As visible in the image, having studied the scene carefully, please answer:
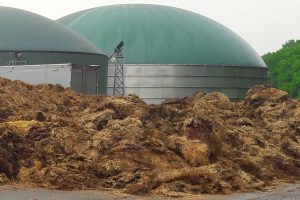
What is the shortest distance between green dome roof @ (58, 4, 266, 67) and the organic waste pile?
117ft

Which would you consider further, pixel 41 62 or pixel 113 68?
pixel 113 68

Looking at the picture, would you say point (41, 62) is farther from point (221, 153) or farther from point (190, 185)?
point (190, 185)

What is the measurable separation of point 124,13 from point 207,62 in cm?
1280

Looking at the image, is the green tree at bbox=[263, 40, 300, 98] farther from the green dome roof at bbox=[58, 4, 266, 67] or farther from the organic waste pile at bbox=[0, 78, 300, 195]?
the organic waste pile at bbox=[0, 78, 300, 195]

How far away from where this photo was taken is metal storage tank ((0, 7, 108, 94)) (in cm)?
4041

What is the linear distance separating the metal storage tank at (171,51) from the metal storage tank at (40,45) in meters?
9.75

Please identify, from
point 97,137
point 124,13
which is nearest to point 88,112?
point 97,137

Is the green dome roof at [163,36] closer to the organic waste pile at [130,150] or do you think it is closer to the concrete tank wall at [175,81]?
the concrete tank wall at [175,81]

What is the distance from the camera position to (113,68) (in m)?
53.7

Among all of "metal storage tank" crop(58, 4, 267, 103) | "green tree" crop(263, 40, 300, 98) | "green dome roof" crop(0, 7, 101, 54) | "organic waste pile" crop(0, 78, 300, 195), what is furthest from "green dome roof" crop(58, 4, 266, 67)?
"organic waste pile" crop(0, 78, 300, 195)

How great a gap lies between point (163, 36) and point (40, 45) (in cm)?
2020

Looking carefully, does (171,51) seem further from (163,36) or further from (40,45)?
(40,45)

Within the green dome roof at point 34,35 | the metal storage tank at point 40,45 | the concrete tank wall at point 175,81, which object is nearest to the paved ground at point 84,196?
the metal storage tank at point 40,45

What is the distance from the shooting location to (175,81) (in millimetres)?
54094
